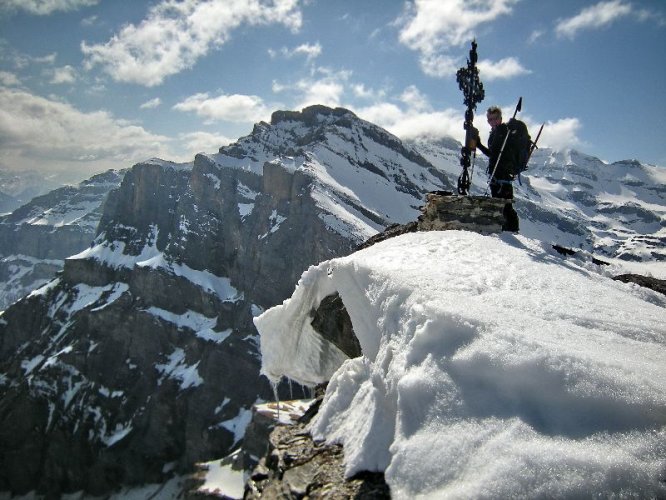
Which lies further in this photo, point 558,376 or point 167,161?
point 167,161

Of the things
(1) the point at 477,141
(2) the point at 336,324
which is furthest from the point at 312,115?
(2) the point at 336,324

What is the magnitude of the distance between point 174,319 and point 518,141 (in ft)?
378

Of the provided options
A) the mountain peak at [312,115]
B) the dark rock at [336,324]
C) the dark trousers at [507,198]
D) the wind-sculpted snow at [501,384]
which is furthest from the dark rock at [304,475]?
the mountain peak at [312,115]

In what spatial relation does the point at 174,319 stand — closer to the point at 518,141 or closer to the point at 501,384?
the point at 518,141

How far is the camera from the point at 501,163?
1170 cm

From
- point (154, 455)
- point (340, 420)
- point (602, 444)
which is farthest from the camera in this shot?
point (154, 455)

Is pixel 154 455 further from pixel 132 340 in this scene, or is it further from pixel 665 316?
pixel 665 316

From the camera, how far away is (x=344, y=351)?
30.6 feet

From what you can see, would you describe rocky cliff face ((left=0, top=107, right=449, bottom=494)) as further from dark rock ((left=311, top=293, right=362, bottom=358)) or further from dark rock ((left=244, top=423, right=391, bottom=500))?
dark rock ((left=244, top=423, right=391, bottom=500))

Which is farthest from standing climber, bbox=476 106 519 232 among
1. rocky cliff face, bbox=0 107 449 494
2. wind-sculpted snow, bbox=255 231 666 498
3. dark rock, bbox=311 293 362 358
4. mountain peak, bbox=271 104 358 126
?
mountain peak, bbox=271 104 358 126

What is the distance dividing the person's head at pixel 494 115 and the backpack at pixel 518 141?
0.31 m

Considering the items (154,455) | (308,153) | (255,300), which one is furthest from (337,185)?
(154,455)

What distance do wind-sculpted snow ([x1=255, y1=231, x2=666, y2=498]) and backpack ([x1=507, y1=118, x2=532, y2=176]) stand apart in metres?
5.30

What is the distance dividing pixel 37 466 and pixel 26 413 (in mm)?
13072
